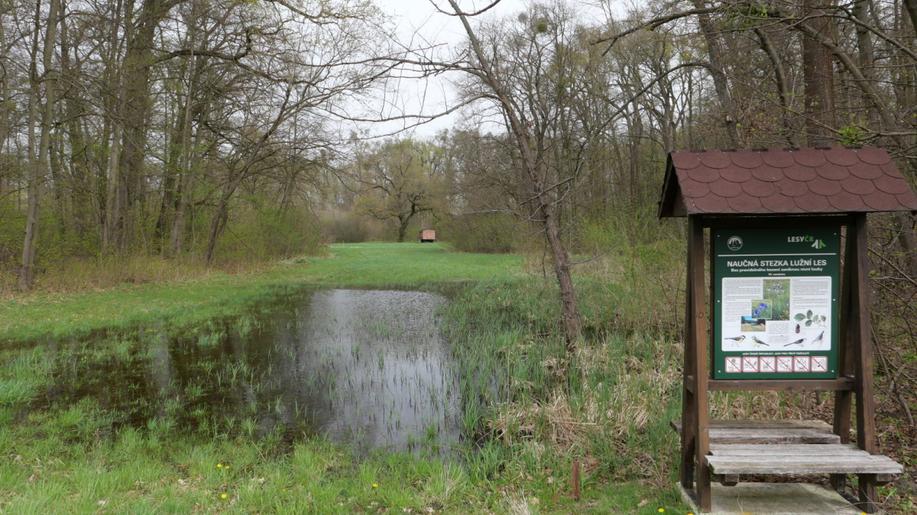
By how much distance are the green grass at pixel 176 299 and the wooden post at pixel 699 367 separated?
34.8ft

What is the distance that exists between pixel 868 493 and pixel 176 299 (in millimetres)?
15014

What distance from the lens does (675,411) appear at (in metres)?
5.25

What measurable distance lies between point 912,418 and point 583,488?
8.90 ft

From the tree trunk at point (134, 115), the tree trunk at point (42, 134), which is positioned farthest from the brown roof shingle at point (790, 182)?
the tree trunk at point (134, 115)

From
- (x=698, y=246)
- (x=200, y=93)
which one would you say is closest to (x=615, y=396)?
(x=698, y=246)

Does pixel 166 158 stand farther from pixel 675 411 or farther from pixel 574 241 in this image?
pixel 675 411

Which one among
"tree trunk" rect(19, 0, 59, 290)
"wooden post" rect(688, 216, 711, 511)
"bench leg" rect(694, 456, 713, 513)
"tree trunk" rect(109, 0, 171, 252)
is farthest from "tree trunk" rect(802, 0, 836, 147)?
"tree trunk" rect(109, 0, 171, 252)

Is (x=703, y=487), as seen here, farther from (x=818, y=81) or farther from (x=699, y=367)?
(x=818, y=81)

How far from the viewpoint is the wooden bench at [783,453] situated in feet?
10.8

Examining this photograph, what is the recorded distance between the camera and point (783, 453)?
350 centimetres

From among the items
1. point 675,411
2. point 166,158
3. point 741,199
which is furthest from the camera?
point 166,158

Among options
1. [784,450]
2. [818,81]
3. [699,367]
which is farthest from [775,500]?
[818,81]

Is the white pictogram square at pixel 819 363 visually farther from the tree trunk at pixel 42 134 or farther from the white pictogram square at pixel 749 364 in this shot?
the tree trunk at pixel 42 134

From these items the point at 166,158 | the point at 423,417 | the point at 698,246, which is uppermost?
the point at 166,158
